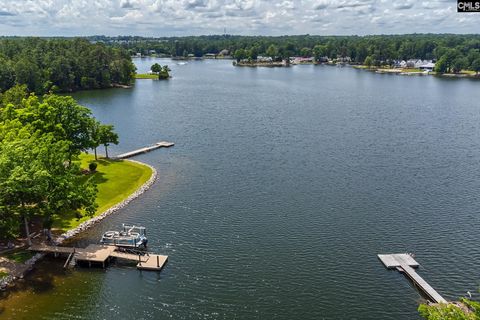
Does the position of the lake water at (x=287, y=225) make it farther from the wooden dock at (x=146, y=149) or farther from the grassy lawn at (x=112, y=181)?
the grassy lawn at (x=112, y=181)

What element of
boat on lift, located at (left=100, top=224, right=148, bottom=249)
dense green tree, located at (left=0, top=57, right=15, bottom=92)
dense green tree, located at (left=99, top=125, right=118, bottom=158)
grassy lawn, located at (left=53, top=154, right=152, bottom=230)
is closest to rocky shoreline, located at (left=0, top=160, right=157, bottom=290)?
grassy lawn, located at (left=53, top=154, right=152, bottom=230)

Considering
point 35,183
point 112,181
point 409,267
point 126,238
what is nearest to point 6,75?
point 112,181

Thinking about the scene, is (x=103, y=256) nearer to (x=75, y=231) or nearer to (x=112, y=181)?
(x=75, y=231)

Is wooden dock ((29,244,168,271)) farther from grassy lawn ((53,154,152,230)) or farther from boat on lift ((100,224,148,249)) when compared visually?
grassy lawn ((53,154,152,230))

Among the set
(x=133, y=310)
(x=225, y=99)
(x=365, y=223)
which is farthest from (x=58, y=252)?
(x=225, y=99)

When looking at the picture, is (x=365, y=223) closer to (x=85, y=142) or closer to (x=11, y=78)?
(x=85, y=142)

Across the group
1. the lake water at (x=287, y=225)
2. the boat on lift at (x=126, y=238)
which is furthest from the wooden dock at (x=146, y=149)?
the boat on lift at (x=126, y=238)
